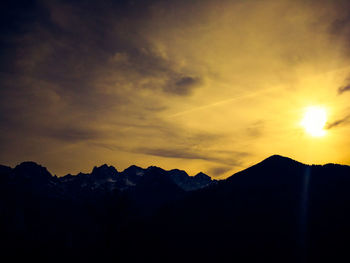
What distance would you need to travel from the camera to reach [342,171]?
130125mm

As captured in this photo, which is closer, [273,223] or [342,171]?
[273,223]

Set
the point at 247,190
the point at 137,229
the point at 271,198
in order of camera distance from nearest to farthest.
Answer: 1. the point at 271,198
2. the point at 137,229
3. the point at 247,190

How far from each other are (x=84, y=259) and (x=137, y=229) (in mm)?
27079

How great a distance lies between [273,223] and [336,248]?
87.4 ft

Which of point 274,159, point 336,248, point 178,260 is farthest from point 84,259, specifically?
point 274,159

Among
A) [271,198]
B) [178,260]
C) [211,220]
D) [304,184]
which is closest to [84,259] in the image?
[178,260]

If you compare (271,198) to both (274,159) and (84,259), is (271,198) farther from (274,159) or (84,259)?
(84,259)

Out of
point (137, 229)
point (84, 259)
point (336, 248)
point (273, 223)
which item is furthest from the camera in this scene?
point (137, 229)

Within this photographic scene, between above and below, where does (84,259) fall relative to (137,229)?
below

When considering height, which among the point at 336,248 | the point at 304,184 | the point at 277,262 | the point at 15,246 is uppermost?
the point at 304,184

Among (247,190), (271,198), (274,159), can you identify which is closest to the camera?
(271,198)

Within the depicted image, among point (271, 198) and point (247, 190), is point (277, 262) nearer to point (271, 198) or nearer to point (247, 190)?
point (271, 198)

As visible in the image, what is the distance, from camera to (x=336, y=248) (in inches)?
2921

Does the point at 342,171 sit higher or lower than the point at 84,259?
higher
